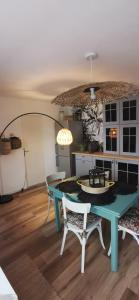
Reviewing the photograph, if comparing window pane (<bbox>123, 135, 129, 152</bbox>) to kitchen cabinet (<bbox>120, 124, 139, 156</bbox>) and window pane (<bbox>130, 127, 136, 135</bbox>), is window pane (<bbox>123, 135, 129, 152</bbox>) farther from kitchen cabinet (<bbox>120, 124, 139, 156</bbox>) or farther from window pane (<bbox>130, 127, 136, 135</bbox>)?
window pane (<bbox>130, 127, 136, 135</bbox>)

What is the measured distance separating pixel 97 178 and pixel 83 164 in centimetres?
190

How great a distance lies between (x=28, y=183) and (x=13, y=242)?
81.1 inches

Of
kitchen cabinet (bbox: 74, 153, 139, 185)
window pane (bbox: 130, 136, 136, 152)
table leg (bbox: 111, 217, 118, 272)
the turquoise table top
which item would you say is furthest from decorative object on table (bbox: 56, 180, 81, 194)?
window pane (bbox: 130, 136, 136, 152)

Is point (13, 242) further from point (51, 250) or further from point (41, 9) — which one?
point (41, 9)

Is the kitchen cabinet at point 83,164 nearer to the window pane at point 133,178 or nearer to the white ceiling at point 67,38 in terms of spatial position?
the window pane at point 133,178

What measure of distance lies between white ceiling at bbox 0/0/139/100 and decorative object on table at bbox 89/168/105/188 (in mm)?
1318

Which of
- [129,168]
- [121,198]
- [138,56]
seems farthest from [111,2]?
[129,168]

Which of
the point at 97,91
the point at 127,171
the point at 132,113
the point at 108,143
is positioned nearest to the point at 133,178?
the point at 127,171

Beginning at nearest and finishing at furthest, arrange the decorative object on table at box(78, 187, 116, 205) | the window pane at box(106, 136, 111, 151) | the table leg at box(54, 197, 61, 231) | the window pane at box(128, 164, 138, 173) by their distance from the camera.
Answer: the decorative object on table at box(78, 187, 116, 205) → the table leg at box(54, 197, 61, 231) → the window pane at box(128, 164, 138, 173) → the window pane at box(106, 136, 111, 151)

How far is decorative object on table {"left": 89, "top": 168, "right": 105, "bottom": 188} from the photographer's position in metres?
2.08

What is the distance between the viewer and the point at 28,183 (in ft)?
14.1

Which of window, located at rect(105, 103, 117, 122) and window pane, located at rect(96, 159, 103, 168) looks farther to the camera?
window pane, located at rect(96, 159, 103, 168)

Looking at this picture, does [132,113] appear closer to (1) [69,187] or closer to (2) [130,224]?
(1) [69,187]

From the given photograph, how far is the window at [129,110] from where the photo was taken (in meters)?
3.23
